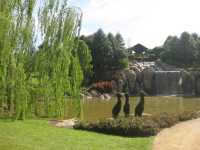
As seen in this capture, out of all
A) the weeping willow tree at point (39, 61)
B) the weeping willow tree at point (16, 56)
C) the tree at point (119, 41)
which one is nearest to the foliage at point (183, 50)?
the tree at point (119, 41)

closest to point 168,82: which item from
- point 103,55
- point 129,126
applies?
point 103,55

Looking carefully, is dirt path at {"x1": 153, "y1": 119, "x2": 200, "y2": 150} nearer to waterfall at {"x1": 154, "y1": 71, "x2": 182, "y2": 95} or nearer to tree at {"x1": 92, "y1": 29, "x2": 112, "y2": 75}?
tree at {"x1": 92, "y1": 29, "x2": 112, "y2": 75}

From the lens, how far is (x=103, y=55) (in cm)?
5656

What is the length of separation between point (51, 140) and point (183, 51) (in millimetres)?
52851

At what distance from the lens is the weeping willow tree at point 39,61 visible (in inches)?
525

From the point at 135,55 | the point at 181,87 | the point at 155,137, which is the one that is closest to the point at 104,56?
the point at 181,87

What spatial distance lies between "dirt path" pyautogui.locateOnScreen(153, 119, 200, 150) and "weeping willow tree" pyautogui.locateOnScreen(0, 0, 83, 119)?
3.43 m

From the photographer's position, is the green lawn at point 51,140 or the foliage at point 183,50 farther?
the foliage at point 183,50

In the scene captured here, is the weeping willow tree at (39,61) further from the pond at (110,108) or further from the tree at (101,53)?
the tree at (101,53)

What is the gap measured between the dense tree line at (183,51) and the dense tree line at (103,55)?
31.7 feet

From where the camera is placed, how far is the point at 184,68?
63.2 meters

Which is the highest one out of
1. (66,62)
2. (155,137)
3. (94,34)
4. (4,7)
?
(94,34)

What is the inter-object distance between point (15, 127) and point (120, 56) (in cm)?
4377

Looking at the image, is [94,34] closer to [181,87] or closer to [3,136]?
[181,87]
